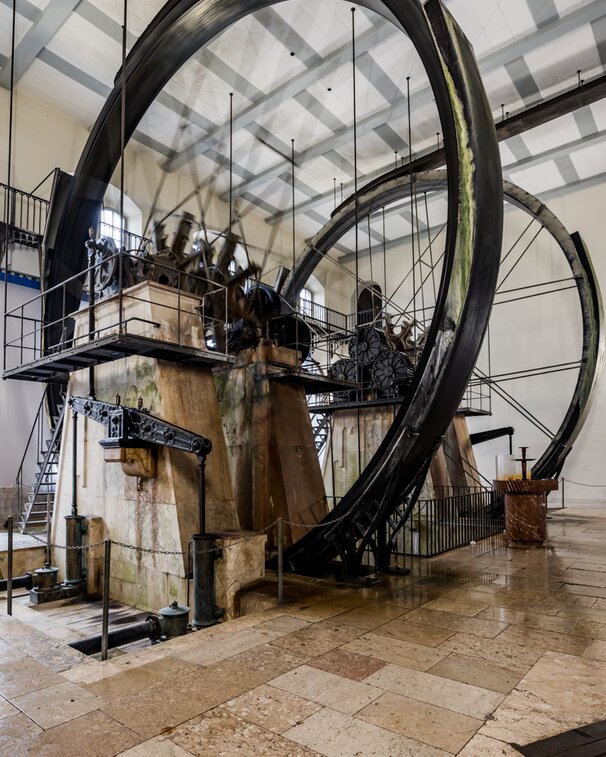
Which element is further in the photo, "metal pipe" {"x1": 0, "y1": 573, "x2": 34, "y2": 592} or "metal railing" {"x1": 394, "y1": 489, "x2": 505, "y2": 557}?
"metal railing" {"x1": 394, "y1": 489, "x2": 505, "y2": 557}

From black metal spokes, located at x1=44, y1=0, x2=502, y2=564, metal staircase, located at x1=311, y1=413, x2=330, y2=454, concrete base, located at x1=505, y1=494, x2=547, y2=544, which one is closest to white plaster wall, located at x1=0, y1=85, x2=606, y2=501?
metal staircase, located at x1=311, y1=413, x2=330, y2=454

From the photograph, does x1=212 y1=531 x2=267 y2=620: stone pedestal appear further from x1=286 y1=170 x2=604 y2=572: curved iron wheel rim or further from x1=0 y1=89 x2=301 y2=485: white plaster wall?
x1=286 y1=170 x2=604 y2=572: curved iron wheel rim

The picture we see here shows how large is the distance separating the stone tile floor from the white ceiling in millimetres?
10512

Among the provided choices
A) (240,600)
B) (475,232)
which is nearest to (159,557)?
(240,600)

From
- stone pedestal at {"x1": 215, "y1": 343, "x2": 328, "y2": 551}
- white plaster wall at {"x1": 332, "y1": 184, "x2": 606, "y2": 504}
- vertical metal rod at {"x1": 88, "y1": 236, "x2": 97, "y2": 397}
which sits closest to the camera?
vertical metal rod at {"x1": 88, "y1": 236, "x2": 97, "y2": 397}

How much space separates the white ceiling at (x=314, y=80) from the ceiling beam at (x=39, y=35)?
0.09 feet

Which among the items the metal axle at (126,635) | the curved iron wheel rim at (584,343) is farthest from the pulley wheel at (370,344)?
the metal axle at (126,635)

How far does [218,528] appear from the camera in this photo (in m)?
6.94

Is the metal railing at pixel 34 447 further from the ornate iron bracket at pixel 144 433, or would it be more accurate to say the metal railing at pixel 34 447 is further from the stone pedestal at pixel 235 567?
the stone pedestal at pixel 235 567

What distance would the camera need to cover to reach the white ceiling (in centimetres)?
1038

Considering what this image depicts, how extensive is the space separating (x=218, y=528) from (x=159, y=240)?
18.0 ft

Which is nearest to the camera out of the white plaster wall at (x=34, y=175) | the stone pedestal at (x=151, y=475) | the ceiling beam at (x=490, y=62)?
the stone pedestal at (x=151, y=475)

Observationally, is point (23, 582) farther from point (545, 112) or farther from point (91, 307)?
point (545, 112)

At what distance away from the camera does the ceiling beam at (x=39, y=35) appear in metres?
10.1
